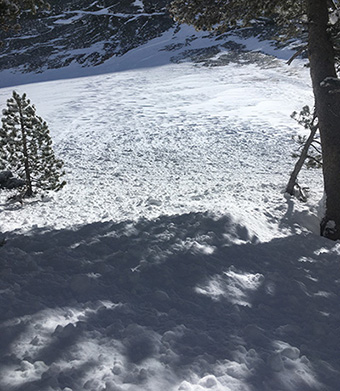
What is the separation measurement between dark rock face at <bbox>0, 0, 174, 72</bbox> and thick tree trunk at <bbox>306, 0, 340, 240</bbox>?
2182 inches

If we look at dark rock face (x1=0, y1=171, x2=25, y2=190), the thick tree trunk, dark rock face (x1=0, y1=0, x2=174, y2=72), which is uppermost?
dark rock face (x1=0, y1=0, x2=174, y2=72)

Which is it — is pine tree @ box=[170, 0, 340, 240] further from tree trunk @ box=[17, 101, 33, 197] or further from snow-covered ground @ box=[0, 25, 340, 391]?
tree trunk @ box=[17, 101, 33, 197]

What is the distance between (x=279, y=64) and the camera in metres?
42.1

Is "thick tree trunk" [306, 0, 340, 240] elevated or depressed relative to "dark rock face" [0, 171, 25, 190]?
elevated

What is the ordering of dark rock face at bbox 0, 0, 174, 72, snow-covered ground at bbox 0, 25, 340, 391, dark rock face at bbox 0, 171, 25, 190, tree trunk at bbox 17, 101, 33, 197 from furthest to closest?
1. dark rock face at bbox 0, 0, 174, 72
2. dark rock face at bbox 0, 171, 25, 190
3. tree trunk at bbox 17, 101, 33, 197
4. snow-covered ground at bbox 0, 25, 340, 391

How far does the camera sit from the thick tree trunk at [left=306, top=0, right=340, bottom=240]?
6332mm

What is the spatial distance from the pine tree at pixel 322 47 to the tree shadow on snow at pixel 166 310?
Result: 1.66 m

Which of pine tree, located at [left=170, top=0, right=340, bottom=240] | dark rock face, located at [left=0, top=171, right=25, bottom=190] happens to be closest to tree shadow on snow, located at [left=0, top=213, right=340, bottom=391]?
pine tree, located at [left=170, top=0, right=340, bottom=240]

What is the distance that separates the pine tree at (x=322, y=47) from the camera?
6.33m

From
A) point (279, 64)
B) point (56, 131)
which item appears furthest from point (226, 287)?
point (279, 64)

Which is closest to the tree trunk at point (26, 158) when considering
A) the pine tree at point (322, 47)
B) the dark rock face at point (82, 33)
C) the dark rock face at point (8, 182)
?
the dark rock face at point (8, 182)

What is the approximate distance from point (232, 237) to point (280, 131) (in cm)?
1756

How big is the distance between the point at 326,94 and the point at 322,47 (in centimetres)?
91

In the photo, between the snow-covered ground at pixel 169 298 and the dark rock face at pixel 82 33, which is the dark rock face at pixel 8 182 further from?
the dark rock face at pixel 82 33
